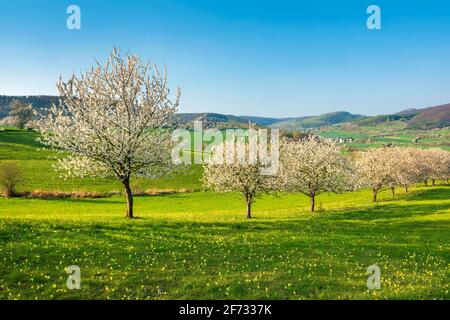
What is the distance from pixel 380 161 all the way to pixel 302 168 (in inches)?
1392

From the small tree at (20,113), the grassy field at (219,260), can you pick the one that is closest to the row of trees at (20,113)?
the small tree at (20,113)

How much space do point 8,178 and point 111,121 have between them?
159 feet

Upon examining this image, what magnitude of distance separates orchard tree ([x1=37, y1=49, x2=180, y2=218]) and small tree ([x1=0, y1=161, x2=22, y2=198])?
139ft

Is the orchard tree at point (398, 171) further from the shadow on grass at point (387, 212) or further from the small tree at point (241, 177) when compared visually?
the small tree at point (241, 177)

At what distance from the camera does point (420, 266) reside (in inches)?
835

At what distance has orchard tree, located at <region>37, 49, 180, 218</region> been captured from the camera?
32.3 meters

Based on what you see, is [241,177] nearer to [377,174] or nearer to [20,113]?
[377,174]

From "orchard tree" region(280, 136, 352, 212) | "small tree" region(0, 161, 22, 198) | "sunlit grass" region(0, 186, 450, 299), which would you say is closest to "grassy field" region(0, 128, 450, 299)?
"sunlit grass" region(0, 186, 450, 299)

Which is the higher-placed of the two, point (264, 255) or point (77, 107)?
point (77, 107)

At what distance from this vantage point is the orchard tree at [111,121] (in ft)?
106

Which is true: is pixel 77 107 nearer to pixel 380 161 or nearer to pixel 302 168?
pixel 302 168

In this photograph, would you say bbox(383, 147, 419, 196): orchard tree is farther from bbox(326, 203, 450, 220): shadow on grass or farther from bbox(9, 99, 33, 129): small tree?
bbox(9, 99, 33, 129): small tree
